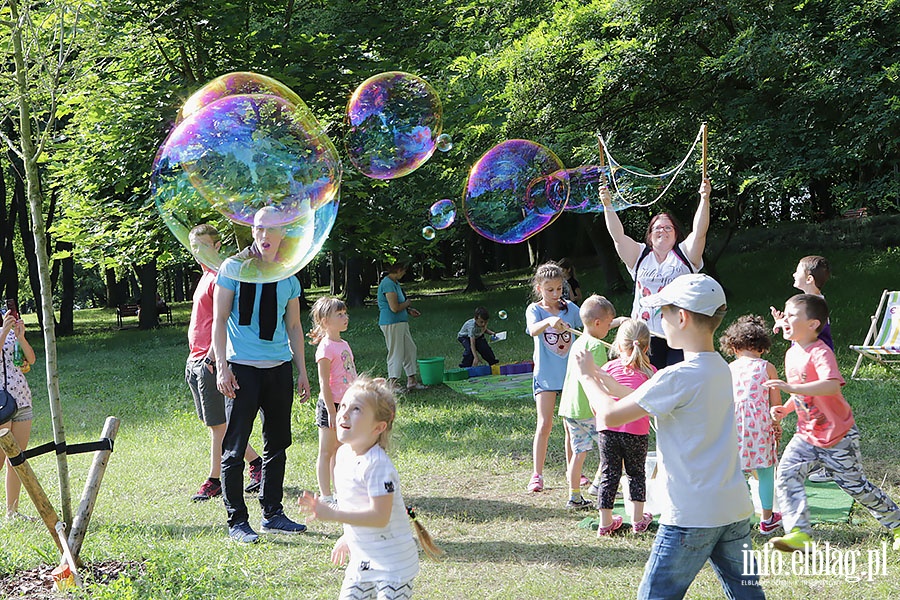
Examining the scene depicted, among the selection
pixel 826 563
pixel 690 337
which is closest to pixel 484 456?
pixel 826 563

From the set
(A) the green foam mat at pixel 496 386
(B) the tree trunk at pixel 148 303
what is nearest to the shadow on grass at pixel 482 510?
(A) the green foam mat at pixel 496 386

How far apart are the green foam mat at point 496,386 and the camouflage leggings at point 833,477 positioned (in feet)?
18.5

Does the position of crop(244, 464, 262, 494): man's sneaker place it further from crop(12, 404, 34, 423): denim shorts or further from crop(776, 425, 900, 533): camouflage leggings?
crop(776, 425, 900, 533): camouflage leggings

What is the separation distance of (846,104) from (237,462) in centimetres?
1061

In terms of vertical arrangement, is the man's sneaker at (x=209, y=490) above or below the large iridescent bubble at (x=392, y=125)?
below

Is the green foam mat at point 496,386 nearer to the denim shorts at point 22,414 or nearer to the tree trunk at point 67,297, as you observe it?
the denim shorts at point 22,414

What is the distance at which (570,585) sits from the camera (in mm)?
4523

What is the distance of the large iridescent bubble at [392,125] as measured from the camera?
7945mm

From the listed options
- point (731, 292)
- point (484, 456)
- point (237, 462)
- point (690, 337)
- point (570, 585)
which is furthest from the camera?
point (731, 292)

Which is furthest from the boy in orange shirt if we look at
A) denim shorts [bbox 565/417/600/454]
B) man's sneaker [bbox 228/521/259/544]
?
man's sneaker [bbox 228/521/259/544]

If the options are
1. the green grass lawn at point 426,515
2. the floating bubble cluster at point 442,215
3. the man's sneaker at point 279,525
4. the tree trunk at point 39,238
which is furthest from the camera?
the floating bubble cluster at point 442,215

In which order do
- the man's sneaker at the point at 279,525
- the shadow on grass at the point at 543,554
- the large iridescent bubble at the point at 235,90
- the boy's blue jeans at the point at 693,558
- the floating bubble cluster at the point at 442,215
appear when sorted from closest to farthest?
the boy's blue jeans at the point at 693,558 → the shadow on grass at the point at 543,554 → the man's sneaker at the point at 279,525 → the large iridescent bubble at the point at 235,90 → the floating bubble cluster at the point at 442,215

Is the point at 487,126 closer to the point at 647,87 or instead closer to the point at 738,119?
the point at 647,87

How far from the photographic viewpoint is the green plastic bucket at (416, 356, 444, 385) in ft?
38.8
